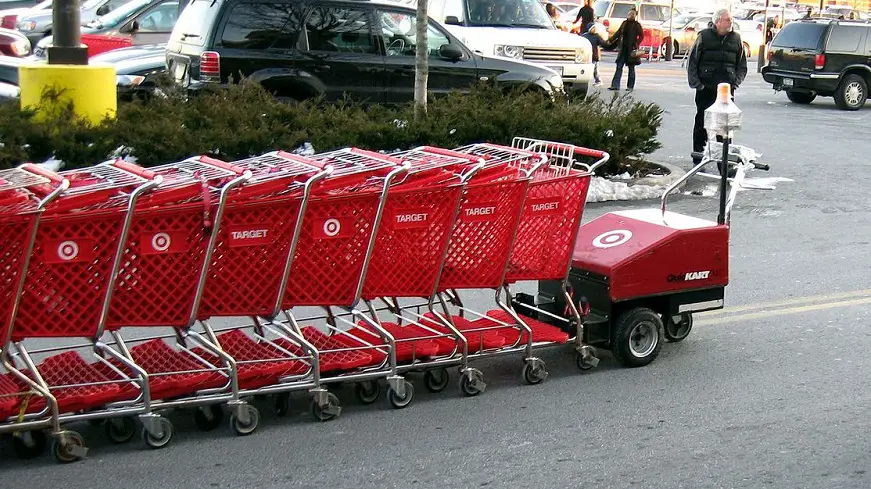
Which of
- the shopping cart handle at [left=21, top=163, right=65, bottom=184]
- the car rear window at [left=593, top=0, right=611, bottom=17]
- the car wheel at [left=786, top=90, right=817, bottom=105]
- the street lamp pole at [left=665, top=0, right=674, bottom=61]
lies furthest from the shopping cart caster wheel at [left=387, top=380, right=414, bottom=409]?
the car rear window at [left=593, top=0, right=611, bottom=17]

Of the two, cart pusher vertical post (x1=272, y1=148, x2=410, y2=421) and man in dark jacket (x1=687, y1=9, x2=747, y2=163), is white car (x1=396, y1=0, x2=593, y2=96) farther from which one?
cart pusher vertical post (x1=272, y1=148, x2=410, y2=421)

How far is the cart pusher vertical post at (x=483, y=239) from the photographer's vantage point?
242 inches

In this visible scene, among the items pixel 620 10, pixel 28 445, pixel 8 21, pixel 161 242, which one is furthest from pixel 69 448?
pixel 620 10

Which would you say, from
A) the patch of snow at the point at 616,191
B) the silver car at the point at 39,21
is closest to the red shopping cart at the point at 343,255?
the patch of snow at the point at 616,191

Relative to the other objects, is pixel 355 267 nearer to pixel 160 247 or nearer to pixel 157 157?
pixel 160 247

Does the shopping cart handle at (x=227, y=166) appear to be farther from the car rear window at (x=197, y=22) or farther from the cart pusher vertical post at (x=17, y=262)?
the car rear window at (x=197, y=22)

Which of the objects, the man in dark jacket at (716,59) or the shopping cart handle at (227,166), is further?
the man in dark jacket at (716,59)

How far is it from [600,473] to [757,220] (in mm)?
6935

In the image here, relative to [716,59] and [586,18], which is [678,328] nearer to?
[716,59]

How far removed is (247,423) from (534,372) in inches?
67.2

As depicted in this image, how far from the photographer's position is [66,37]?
1133 cm

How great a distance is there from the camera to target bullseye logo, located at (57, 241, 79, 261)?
509 centimetres

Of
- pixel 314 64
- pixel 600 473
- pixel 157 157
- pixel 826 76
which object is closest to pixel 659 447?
pixel 600 473

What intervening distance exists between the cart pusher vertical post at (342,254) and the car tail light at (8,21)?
63.9 ft
